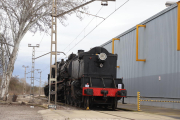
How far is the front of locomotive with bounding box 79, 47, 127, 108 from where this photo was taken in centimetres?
1587

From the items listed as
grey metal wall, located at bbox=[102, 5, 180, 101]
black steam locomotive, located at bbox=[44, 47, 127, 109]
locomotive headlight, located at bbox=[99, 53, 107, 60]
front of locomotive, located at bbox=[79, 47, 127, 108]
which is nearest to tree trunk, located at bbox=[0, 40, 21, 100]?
black steam locomotive, located at bbox=[44, 47, 127, 109]

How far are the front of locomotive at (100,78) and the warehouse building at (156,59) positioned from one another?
3411 mm

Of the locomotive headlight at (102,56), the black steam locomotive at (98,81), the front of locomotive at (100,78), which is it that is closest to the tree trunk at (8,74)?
the black steam locomotive at (98,81)

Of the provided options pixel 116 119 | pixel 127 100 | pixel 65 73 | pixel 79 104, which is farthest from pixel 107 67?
pixel 127 100

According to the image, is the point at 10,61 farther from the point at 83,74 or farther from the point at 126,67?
the point at 126,67

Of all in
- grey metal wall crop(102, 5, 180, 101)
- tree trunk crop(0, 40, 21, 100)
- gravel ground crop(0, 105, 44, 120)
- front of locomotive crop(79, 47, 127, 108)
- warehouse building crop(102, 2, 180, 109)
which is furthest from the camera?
tree trunk crop(0, 40, 21, 100)

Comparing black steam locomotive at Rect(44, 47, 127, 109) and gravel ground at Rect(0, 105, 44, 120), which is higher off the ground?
black steam locomotive at Rect(44, 47, 127, 109)

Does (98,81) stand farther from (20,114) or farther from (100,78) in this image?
(20,114)

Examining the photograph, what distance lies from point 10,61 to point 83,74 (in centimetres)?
891

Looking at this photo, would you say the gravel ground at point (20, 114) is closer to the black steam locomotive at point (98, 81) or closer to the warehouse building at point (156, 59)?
the black steam locomotive at point (98, 81)

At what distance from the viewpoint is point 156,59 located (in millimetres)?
20078

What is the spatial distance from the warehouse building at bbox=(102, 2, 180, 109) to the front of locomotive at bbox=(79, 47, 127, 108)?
3411mm

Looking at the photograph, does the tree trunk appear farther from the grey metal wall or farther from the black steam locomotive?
the grey metal wall

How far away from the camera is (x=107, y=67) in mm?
17203
